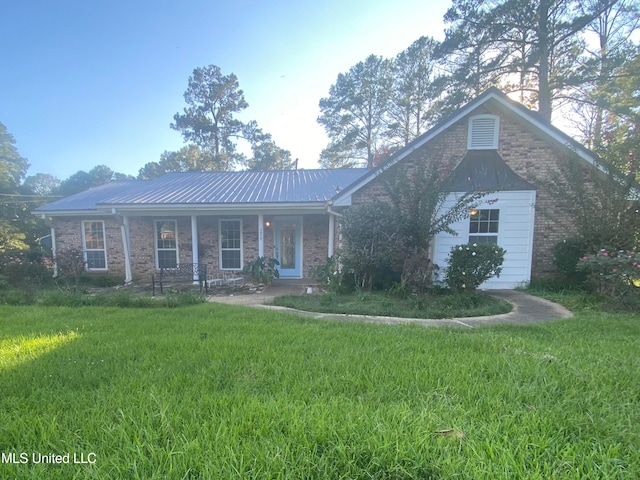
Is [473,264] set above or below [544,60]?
below

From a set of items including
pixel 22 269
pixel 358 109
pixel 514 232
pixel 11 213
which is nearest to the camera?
pixel 514 232

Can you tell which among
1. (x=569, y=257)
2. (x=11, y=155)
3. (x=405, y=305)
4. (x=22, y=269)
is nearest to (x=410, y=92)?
(x=569, y=257)

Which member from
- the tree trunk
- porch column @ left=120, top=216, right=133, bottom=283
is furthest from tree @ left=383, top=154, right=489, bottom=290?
the tree trunk

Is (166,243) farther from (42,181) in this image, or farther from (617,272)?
(42,181)

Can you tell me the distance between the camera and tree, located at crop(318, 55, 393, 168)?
25.3m

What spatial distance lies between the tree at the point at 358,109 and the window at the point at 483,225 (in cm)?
1809

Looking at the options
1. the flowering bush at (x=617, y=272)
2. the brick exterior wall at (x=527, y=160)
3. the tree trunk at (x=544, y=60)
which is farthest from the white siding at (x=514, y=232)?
the tree trunk at (x=544, y=60)

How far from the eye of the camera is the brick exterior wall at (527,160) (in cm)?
844

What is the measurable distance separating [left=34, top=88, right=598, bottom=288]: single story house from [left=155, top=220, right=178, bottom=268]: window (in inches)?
1.5

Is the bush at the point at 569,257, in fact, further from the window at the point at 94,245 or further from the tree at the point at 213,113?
the tree at the point at 213,113

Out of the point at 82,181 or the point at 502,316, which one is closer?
the point at 502,316

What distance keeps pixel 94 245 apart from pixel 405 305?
12.0 meters

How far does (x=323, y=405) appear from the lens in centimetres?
212

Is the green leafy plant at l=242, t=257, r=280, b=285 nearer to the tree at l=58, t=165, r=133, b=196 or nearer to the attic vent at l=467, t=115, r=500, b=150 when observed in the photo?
the attic vent at l=467, t=115, r=500, b=150
